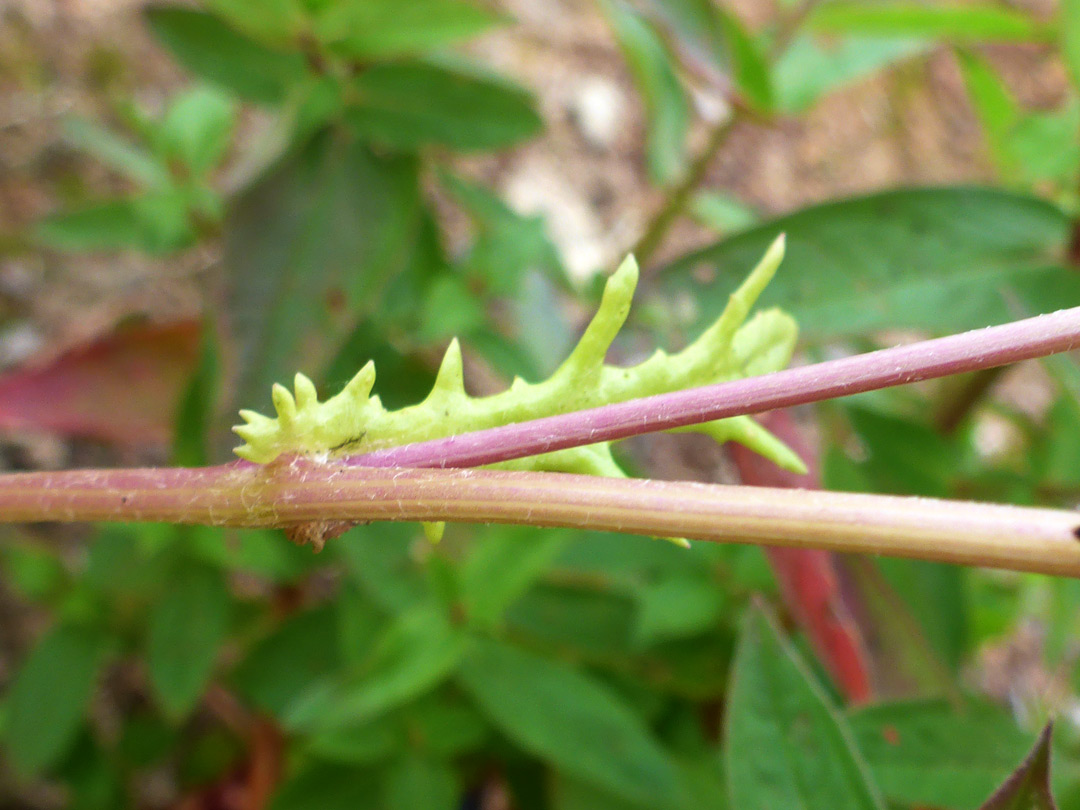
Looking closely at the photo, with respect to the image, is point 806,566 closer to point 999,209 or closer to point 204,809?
point 999,209

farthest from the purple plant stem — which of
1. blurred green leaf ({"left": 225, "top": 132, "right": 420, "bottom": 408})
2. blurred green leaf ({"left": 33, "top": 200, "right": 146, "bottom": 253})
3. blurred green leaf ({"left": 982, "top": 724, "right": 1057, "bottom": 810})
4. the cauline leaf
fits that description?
blurred green leaf ({"left": 33, "top": 200, "right": 146, "bottom": 253})

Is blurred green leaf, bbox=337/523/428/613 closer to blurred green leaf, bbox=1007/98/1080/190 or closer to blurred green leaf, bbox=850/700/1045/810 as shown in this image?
blurred green leaf, bbox=850/700/1045/810

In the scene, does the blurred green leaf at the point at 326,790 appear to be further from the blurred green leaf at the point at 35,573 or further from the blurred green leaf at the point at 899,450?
the blurred green leaf at the point at 899,450

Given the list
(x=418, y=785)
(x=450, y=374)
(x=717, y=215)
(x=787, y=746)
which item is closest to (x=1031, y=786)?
(x=787, y=746)

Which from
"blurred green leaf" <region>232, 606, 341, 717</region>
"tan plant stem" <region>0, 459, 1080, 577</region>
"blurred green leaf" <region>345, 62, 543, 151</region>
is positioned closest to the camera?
"tan plant stem" <region>0, 459, 1080, 577</region>

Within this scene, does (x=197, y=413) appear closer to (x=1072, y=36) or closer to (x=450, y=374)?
(x=450, y=374)

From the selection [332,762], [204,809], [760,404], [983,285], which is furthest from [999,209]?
[204,809]
